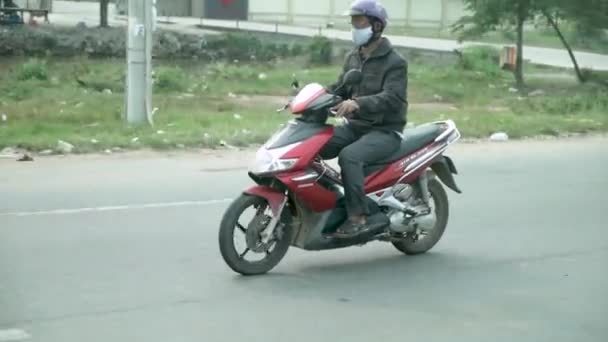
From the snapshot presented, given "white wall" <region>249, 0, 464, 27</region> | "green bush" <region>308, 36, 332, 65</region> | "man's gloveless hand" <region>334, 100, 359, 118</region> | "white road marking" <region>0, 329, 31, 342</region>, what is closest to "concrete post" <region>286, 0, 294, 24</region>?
"white wall" <region>249, 0, 464, 27</region>

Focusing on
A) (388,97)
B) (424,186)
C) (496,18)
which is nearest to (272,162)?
(388,97)

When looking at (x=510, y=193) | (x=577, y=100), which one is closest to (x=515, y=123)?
(x=577, y=100)

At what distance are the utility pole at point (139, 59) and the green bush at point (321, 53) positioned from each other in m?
18.6

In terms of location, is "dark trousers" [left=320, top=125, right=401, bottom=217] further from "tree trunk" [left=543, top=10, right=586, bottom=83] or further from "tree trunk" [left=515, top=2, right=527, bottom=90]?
"tree trunk" [left=543, top=10, right=586, bottom=83]

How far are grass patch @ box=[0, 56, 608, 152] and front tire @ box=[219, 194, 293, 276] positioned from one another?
247 inches

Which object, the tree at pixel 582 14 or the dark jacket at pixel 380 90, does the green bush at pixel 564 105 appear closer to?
the tree at pixel 582 14

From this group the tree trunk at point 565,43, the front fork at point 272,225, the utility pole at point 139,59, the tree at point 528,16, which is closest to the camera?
the front fork at point 272,225

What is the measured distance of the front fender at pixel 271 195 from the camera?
7293 millimetres

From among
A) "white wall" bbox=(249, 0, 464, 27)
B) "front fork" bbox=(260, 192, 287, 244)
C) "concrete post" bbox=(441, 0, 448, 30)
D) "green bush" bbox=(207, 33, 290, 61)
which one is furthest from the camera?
"concrete post" bbox=(441, 0, 448, 30)

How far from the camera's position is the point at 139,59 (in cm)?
1541

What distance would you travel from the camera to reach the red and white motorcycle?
7.29 m

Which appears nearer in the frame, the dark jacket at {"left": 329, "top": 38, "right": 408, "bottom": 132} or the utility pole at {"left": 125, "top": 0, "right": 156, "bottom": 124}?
the dark jacket at {"left": 329, "top": 38, "right": 408, "bottom": 132}

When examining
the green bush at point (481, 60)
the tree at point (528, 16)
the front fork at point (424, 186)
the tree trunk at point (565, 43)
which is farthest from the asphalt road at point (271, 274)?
the green bush at point (481, 60)

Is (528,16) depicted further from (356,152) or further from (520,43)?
(356,152)
